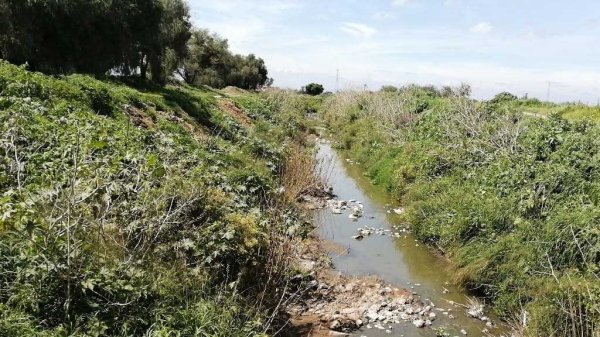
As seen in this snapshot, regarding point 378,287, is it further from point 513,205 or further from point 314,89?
point 314,89

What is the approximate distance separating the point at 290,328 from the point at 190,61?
51.9 meters

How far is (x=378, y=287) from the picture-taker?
10422 millimetres

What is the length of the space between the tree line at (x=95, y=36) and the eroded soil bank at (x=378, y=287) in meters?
17.6

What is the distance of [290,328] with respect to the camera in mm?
8250

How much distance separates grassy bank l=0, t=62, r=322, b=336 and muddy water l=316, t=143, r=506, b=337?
2506mm

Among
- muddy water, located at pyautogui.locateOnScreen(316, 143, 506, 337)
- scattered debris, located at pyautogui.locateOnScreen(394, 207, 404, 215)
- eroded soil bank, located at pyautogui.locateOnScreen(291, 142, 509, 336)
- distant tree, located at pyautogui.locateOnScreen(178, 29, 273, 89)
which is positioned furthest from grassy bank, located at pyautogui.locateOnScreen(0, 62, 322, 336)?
distant tree, located at pyautogui.locateOnScreen(178, 29, 273, 89)

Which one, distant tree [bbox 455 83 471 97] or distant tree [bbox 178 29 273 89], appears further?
distant tree [bbox 178 29 273 89]

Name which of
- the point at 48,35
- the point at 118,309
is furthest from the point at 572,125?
the point at 48,35

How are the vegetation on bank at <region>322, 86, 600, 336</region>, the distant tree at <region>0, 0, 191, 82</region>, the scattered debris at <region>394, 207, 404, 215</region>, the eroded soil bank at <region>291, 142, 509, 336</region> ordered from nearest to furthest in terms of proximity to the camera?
the vegetation on bank at <region>322, 86, 600, 336</region> < the eroded soil bank at <region>291, 142, 509, 336</region> < the scattered debris at <region>394, 207, 404, 215</region> < the distant tree at <region>0, 0, 191, 82</region>

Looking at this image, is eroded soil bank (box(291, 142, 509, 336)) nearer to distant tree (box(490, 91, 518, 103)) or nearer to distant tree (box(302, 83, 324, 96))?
distant tree (box(490, 91, 518, 103))

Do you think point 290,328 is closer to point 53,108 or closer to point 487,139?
point 53,108

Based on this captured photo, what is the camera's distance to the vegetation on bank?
8.16 metres

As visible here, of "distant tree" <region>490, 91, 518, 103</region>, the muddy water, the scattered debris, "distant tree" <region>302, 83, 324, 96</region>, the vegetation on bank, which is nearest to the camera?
the vegetation on bank

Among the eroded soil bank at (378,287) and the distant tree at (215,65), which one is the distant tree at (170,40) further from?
the eroded soil bank at (378,287)
